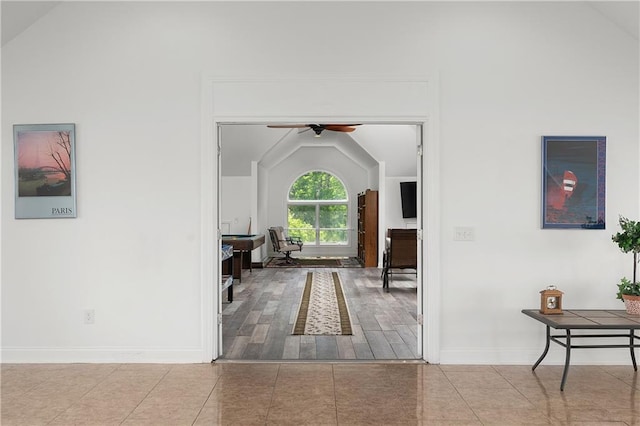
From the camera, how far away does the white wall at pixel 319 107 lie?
393 cm

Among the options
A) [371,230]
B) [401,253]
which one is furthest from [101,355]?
[371,230]

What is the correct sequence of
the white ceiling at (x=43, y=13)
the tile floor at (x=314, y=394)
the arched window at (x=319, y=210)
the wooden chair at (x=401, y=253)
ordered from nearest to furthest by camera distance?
the tile floor at (x=314, y=394) < the white ceiling at (x=43, y=13) < the wooden chair at (x=401, y=253) < the arched window at (x=319, y=210)

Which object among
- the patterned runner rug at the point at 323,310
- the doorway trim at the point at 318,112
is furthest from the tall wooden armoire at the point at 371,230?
the doorway trim at the point at 318,112

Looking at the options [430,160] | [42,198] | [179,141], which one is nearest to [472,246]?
[430,160]

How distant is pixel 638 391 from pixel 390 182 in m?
8.17

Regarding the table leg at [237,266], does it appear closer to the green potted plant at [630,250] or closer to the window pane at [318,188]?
the window pane at [318,188]

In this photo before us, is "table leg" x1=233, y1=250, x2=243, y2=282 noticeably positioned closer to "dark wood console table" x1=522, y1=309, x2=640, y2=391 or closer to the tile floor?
the tile floor

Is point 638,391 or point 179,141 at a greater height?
point 179,141

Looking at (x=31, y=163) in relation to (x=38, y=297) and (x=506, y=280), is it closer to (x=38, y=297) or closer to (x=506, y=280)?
(x=38, y=297)

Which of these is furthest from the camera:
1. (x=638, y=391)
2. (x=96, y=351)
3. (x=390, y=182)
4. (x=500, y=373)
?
(x=390, y=182)

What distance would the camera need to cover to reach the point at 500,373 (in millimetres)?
3676

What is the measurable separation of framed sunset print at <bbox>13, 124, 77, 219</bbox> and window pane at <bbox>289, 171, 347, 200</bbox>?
9.13 meters

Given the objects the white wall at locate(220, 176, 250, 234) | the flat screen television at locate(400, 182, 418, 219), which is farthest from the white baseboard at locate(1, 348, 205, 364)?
the flat screen television at locate(400, 182, 418, 219)

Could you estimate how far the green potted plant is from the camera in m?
3.53
